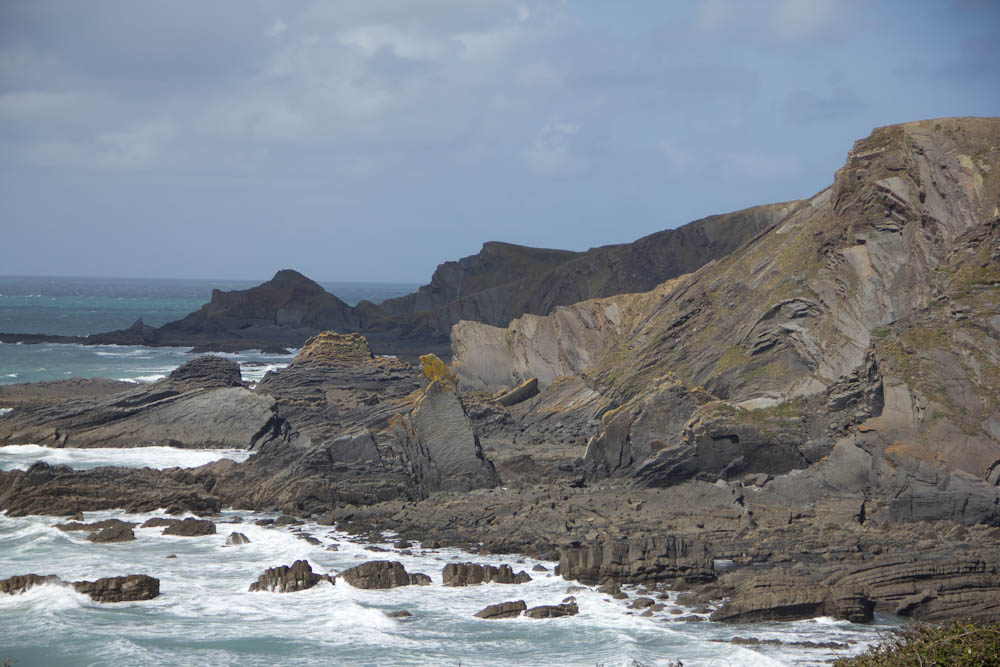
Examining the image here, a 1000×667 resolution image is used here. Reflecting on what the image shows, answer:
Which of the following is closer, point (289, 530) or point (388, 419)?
point (289, 530)

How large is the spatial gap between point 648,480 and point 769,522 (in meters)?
5.23

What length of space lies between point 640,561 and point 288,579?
380 inches

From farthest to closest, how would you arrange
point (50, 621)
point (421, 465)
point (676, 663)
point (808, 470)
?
Result: point (421, 465) → point (808, 470) → point (50, 621) → point (676, 663)

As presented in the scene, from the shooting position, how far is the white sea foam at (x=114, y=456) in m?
44.2

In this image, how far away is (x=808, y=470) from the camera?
110 ft

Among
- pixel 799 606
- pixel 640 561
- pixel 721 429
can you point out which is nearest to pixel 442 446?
pixel 721 429

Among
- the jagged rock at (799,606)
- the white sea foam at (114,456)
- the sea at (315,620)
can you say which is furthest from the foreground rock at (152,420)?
the jagged rock at (799,606)

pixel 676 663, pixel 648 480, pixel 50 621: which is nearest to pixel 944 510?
pixel 648 480

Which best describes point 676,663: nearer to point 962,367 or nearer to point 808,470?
point 808,470

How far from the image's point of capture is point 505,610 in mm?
24672

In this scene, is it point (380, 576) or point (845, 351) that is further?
point (845, 351)

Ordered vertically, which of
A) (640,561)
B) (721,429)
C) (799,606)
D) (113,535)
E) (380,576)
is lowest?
(380,576)

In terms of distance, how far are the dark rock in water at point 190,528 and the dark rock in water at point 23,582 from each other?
6.08m

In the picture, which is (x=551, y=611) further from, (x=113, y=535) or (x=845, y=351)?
(x=845, y=351)
